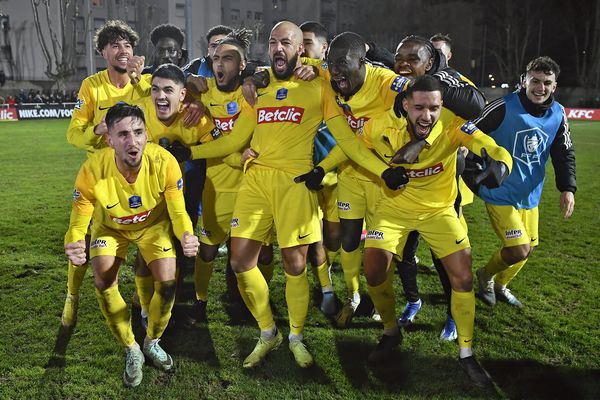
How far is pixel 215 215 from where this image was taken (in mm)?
4785

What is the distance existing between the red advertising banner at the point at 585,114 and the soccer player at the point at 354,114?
30.8 meters

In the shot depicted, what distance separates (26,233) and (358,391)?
234 inches

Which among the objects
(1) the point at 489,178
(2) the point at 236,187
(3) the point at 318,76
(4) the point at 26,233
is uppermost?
(3) the point at 318,76

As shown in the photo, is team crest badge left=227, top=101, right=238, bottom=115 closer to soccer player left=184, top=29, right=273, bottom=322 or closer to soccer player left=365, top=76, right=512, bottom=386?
soccer player left=184, top=29, right=273, bottom=322

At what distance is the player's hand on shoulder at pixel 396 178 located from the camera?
11.6 feet

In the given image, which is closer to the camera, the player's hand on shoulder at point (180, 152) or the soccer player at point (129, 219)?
the soccer player at point (129, 219)

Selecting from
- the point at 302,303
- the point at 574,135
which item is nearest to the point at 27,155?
the point at 302,303

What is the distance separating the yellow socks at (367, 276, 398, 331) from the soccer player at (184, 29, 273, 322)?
1.12 m

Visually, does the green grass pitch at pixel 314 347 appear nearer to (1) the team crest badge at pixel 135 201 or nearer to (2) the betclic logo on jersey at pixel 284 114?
(1) the team crest badge at pixel 135 201

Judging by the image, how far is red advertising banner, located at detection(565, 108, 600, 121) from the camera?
30375 mm

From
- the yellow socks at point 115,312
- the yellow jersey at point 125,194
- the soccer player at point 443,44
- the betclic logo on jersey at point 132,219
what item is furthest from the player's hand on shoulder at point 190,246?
the soccer player at point 443,44

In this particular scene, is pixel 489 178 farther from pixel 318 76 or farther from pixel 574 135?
pixel 574 135

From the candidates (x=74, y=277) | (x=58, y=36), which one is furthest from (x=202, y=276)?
(x=58, y=36)

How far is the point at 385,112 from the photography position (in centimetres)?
400
